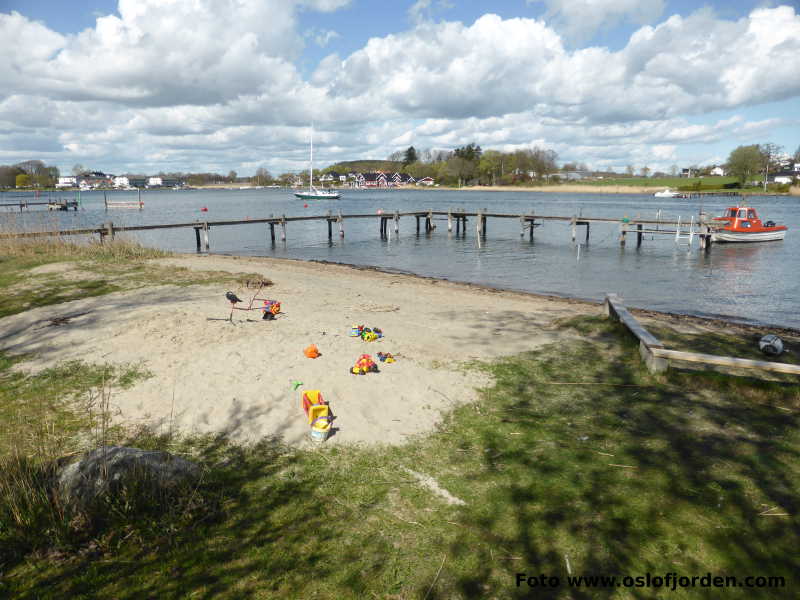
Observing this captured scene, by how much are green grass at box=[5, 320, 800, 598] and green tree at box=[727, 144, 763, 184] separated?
130 metres

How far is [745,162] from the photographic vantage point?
109500 millimetres

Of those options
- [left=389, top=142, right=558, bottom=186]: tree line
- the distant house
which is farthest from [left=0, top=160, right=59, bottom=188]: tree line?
the distant house

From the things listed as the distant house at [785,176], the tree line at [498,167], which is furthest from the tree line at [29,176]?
the distant house at [785,176]

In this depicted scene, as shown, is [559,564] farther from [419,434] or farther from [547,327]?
[547,327]

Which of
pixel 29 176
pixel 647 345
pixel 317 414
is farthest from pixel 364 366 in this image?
pixel 29 176

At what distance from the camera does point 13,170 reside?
168 metres

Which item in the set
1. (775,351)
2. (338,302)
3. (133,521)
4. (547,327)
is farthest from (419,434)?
(775,351)

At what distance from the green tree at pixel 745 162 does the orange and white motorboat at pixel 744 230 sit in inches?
3717

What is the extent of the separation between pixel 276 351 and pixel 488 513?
176 inches

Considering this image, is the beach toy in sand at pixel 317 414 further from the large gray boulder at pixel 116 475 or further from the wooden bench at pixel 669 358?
the wooden bench at pixel 669 358

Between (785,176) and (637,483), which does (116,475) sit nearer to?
(637,483)

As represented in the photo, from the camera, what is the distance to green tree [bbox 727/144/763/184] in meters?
109

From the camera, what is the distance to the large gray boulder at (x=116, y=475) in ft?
12.4

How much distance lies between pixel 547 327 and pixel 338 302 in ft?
16.2
